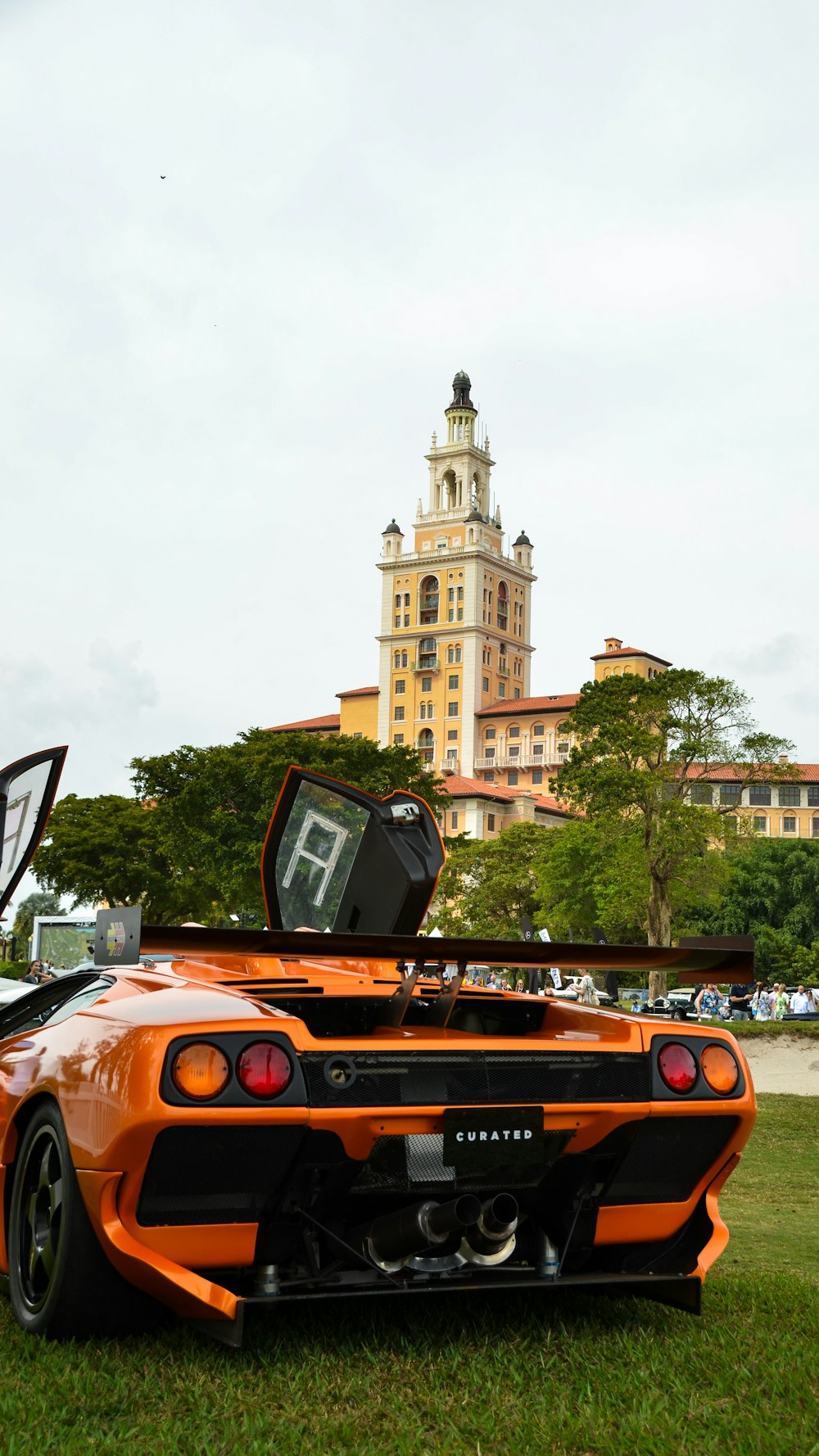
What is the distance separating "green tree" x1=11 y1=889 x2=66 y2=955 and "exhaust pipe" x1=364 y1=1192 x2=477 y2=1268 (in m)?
68.7

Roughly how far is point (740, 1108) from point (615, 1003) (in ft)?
6.89

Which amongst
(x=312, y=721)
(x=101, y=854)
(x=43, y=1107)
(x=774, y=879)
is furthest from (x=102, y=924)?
(x=312, y=721)

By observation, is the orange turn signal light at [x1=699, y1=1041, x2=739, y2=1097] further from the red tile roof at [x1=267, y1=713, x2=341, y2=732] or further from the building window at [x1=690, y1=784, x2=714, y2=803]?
the red tile roof at [x1=267, y1=713, x2=341, y2=732]

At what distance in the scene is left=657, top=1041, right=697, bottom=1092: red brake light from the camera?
450cm

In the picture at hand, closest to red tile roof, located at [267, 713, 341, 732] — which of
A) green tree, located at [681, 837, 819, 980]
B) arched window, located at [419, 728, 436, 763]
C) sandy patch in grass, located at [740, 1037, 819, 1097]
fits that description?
arched window, located at [419, 728, 436, 763]

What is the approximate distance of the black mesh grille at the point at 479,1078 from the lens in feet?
13.1

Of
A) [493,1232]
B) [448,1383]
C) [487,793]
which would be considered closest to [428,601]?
[487,793]

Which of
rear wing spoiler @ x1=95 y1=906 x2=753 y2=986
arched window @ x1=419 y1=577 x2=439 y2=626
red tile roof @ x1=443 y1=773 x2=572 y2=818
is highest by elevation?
arched window @ x1=419 y1=577 x2=439 y2=626

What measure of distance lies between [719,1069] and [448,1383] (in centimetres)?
132

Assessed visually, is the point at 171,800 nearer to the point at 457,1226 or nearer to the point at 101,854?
the point at 101,854

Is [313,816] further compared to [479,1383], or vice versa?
[313,816]

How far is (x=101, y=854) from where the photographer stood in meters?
65.2

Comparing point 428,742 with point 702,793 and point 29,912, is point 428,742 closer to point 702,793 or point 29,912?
point 29,912

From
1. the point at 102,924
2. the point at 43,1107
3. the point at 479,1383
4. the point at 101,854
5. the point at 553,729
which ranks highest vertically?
the point at 553,729
